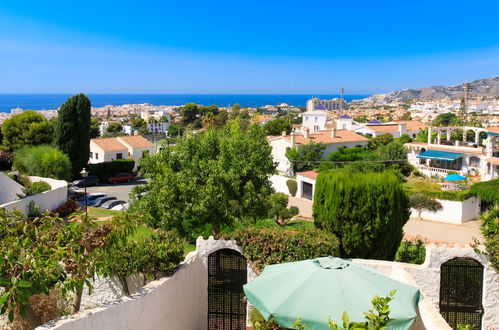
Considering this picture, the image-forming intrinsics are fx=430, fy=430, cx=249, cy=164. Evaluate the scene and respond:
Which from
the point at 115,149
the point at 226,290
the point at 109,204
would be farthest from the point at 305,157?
the point at 226,290

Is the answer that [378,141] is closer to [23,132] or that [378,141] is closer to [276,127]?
[276,127]

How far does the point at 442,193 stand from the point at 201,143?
2372 centimetres

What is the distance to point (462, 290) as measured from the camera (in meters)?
10.5

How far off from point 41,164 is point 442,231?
3010 centimetres

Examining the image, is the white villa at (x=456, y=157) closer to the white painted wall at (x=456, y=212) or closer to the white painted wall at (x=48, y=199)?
the white painted wall at (x=456, y=212)

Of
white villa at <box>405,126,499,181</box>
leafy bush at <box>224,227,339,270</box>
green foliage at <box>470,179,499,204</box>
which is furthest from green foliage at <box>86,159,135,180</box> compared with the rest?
leafy bush at <box>224,227,339,270</box>

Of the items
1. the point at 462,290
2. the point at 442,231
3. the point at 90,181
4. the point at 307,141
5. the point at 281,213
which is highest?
the point at 307,141

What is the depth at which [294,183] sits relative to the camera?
136 feet

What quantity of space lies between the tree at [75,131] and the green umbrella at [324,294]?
39.3m

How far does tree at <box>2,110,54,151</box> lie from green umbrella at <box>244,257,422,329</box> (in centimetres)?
4418

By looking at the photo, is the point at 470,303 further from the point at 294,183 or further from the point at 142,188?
the point at 294,183

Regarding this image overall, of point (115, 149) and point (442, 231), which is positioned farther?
point (115, 149)

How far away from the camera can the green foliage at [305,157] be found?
47.8 meters

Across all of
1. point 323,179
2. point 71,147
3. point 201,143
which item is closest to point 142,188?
point 201,143
